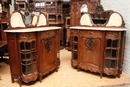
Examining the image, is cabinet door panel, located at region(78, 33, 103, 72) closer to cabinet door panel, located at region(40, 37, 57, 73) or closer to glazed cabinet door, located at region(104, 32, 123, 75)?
glazed cabinet door, located at region(104, 32, 123, 75)

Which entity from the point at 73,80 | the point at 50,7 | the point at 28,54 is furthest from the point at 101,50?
the point at 50,7

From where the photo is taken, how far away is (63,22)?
477cm

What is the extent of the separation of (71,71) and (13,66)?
49.5 inches

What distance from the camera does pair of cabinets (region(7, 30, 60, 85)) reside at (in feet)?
6.82

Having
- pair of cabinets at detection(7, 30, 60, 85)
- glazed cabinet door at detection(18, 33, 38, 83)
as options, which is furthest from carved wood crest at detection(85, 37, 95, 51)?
glazed cabinet door at detection(18, 33, 38, 83)

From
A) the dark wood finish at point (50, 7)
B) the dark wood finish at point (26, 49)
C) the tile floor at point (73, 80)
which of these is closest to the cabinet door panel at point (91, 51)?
the tile floor at point (73, 80)

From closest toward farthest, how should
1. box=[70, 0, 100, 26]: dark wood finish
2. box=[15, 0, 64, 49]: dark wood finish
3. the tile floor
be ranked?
1. the tile floor
2. box=[70, 0, 100, 26]: dark wood finish
3. box=[15, 0, 64, 49]: dark wood finish

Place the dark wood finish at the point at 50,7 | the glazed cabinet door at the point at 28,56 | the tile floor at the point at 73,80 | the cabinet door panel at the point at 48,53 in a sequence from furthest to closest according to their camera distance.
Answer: the dark wood finish at the point at 50,7 < the cabinet door panel at the point at 48,53 < the tile floor at the point at 73,80 < the glazed cabinet door at the point at 28,56

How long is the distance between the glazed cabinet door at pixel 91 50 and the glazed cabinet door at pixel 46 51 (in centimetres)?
58

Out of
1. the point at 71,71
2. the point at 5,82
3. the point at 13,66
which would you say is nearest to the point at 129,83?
the point at 71,71

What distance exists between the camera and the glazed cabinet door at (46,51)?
2.29m

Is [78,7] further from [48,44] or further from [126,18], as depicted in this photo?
[48,44]

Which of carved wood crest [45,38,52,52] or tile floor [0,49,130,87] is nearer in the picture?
tile floor [0,49,130,87]

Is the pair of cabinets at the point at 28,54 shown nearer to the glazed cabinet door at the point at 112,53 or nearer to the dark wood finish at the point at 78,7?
the glazed cabinet door at the point at 112,53
